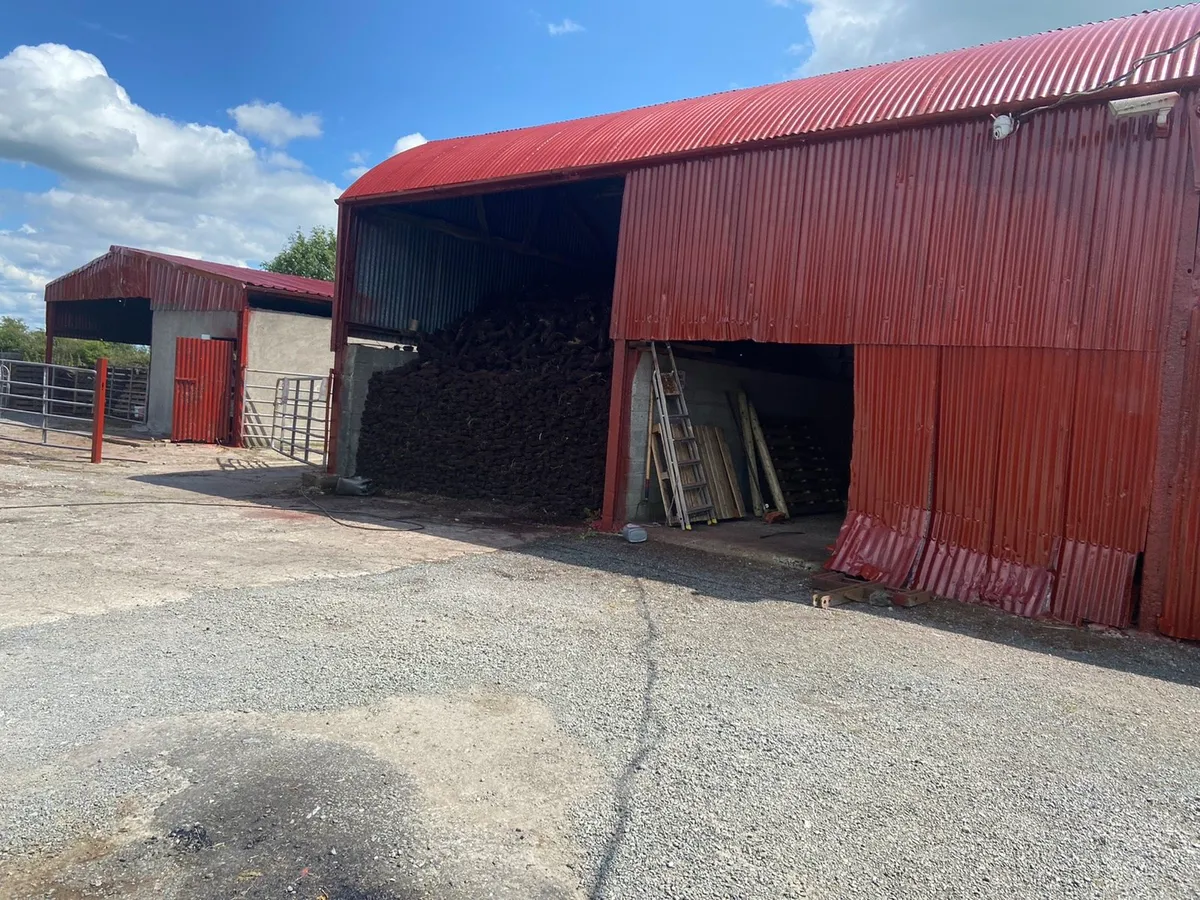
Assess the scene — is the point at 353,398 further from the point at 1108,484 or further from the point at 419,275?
the point at 1108,484

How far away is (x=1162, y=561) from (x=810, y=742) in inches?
177

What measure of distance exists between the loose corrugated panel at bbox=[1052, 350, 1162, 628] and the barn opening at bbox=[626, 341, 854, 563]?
8.78 ft

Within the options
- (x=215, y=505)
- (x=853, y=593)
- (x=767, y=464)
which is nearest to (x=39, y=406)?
(x=215, y=505)

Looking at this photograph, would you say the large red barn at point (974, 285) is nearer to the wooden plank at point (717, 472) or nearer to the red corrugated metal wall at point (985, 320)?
the red corrugated metal wall at point (985, 320)

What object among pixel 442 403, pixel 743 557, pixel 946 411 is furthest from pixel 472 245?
pixel 946 411

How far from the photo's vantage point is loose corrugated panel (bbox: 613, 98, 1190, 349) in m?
7.17

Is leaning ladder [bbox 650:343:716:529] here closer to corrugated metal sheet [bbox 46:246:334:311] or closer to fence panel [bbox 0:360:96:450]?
fence panel [bbox 0:360:96:450]

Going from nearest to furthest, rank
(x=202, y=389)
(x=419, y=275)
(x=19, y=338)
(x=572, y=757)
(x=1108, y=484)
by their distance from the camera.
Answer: (x=572, y=757), (x=1108, y=484), (x=419, y=275), (x=202, y=389), (x=19, y=338)

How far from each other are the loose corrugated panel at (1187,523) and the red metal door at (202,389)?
1824 cm

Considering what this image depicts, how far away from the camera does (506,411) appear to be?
12656 millimetres

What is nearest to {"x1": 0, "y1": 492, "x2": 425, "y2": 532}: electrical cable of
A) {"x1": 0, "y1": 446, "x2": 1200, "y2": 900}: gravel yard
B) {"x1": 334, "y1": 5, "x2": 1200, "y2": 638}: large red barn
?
{"x1": 334, "y1": 5, "x2": 1200, "y2": 638}: large red barn

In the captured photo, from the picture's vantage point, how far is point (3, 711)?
13.4 ft

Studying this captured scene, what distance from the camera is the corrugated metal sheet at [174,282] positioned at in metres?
19.2

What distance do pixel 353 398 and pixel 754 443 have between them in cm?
687
